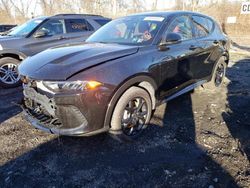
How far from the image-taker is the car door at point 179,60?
4.09m

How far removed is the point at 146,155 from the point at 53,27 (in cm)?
529

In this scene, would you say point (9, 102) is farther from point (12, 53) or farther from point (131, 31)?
point (131, 31)

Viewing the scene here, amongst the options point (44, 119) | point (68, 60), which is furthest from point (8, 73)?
point (68, 60)

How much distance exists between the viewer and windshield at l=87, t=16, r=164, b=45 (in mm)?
4105

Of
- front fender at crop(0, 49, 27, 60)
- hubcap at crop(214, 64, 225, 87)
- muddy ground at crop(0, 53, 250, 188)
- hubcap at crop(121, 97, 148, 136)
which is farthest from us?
front fender at crop(0, 49, 27, 60)

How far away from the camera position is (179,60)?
14.2ft

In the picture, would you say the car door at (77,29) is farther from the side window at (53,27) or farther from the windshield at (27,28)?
the windshield at (27,28)

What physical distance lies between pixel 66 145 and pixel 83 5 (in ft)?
98.9

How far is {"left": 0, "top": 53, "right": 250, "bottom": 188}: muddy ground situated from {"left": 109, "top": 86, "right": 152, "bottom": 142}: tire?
144mm

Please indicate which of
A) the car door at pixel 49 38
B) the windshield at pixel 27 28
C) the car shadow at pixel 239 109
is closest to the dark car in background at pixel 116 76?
the car shadow at pixel 239 109

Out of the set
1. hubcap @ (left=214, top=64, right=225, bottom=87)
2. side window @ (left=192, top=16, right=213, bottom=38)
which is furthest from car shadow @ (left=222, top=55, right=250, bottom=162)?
side window @ (left=192, top=16, right=213, bottom=38)

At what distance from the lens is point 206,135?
390 cm

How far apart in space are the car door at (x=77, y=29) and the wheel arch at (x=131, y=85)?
14.0 feet

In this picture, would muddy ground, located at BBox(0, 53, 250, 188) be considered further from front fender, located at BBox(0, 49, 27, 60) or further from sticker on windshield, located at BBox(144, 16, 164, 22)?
front fender, located at BBox(0, 49, 27, 60)
